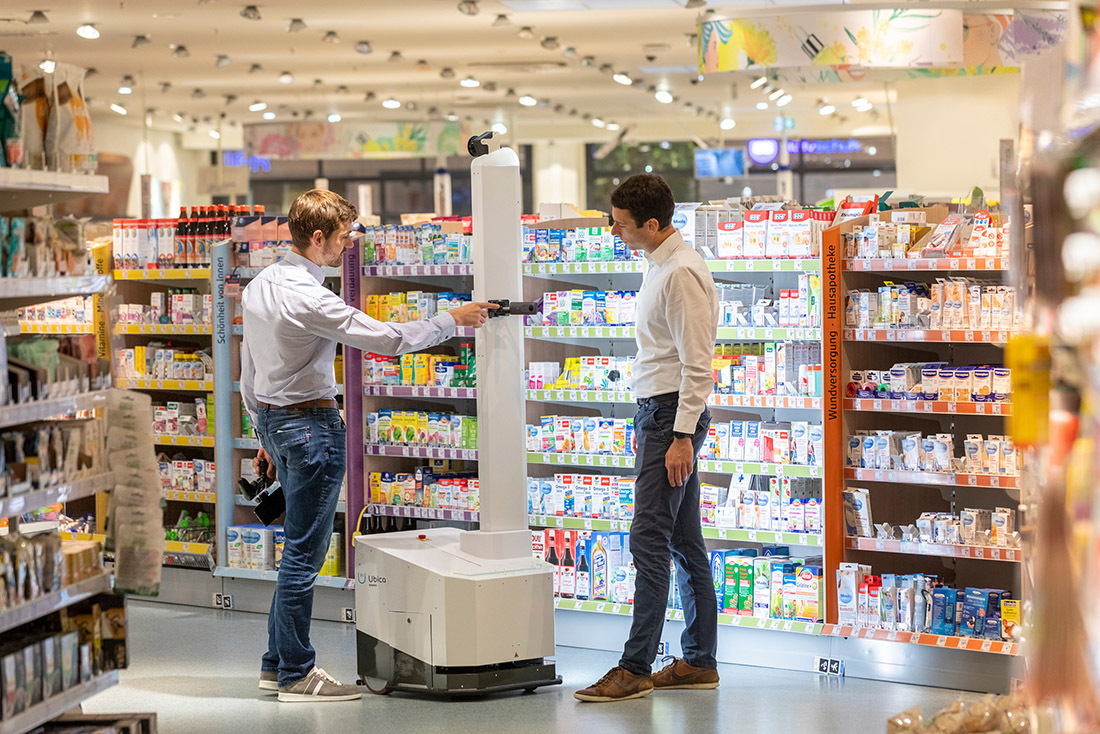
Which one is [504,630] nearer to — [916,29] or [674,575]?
[674,575]

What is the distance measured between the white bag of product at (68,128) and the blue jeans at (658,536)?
222 cm

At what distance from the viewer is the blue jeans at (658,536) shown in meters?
4.66

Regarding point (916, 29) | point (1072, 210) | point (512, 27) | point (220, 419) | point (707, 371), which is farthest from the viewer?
point (512, 27)

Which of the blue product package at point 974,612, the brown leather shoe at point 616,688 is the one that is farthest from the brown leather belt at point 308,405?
the blue product package at point 974,612

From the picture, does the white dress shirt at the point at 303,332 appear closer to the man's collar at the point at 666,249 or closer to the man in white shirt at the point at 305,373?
the man in white shirt at the point at 305,373

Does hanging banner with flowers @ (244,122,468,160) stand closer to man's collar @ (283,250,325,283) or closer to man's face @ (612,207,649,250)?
man's collar @ (283,250,325,283)

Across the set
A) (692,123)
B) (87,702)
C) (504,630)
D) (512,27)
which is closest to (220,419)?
(87,702)

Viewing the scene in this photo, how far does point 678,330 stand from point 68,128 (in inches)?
86.8

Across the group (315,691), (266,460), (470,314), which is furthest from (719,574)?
(266,460)

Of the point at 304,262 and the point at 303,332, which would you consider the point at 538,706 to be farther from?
the point at 304,262

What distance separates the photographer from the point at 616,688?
4.74 meters

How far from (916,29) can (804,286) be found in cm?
443

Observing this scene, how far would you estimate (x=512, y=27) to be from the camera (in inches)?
513

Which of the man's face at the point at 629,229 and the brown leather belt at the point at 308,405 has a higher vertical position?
the man's face at the point at 629,229
